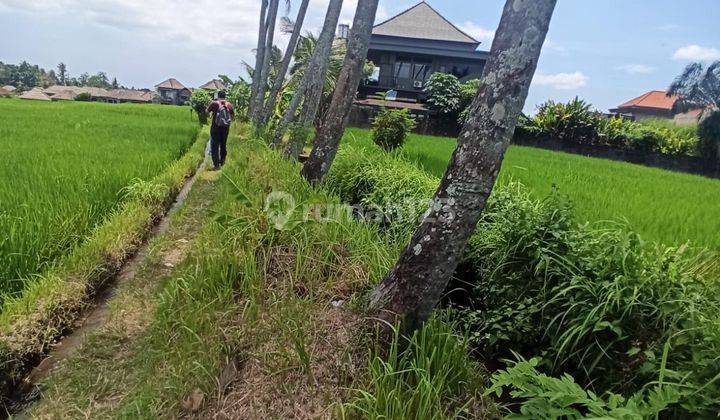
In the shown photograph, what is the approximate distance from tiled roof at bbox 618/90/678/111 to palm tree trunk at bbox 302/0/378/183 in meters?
34.0

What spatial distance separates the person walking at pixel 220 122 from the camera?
7.30 m

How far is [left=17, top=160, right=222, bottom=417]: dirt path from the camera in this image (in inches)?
82.9

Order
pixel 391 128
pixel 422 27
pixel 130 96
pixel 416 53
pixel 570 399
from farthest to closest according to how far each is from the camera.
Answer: pixel 130 96, pixel 422 27, pixel 416 53, pixel 391 128, pixel 570 399

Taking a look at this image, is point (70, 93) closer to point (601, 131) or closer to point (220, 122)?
point (220, 122)

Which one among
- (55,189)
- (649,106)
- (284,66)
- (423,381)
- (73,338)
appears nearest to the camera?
(423,381)

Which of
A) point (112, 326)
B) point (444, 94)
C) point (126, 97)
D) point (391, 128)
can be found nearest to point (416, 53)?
point (444, 94)

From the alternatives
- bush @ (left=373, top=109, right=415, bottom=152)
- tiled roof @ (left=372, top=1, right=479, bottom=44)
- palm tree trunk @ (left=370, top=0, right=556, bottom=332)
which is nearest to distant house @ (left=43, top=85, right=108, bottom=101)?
tiled roof @ (left=372, top=1, right=479, bottom=44)

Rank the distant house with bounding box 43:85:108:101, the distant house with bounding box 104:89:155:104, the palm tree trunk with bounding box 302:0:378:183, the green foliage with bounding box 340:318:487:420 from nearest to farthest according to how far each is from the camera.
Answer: the green foliage with bounding box 340:318:487:420 < the palm tree trunk with bounding box 302:0:378:183 < the distant house with bounding box 43:85:108:101 < the distant house with bounding box 104:89:155:104

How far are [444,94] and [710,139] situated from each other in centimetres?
1032

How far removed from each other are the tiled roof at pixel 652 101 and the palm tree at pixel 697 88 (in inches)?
503

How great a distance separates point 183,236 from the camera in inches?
165

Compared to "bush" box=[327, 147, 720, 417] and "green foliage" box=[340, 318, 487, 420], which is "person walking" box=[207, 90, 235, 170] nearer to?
"bush" box=[327, 147, 720, 417]

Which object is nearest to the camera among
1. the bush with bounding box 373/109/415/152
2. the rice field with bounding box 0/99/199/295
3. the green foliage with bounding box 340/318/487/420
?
the green foliage with bounding box 340/318/487/420

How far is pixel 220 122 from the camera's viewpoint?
732 cm
